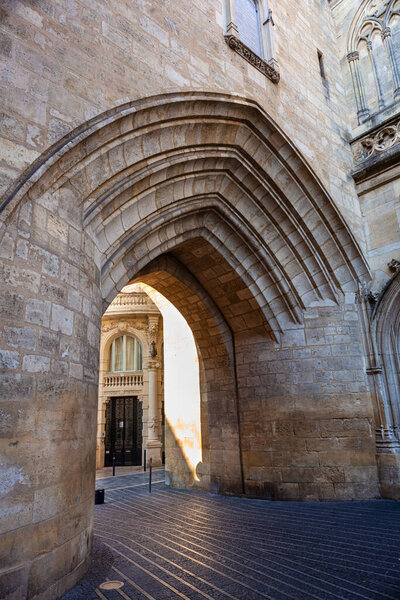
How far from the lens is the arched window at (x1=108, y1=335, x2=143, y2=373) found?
13.6 m

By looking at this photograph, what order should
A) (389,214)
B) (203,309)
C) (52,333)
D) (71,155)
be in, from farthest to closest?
(203,309), (389,214), (71,155), (52,333)

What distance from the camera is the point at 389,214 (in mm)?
6500

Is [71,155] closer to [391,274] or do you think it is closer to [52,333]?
[52,333]

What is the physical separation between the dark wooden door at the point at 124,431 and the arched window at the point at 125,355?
39.2 inches

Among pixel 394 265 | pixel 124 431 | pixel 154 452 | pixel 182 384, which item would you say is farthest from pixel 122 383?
pixel 394 265

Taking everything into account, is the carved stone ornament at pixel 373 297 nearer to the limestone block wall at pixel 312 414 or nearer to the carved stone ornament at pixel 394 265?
the limestone block wall at pixel 312 414

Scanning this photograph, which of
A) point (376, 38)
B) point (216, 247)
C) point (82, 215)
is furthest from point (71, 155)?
point (376, 38)

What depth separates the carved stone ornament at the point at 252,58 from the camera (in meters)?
5.37

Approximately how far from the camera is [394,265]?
605 centimetres

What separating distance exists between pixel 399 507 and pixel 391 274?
3142mm

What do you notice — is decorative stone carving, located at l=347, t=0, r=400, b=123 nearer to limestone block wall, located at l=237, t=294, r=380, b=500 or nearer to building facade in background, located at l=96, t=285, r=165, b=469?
limestone block wall, located at l=237, t=294, r=380, b=500

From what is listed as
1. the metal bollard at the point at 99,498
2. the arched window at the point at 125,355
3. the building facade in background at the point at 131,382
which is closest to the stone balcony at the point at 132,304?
the building facade in background at the point at 131,382

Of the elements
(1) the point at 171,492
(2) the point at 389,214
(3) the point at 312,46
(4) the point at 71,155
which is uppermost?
(3) the point at 312,46

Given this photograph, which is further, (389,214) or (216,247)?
(389,214)
